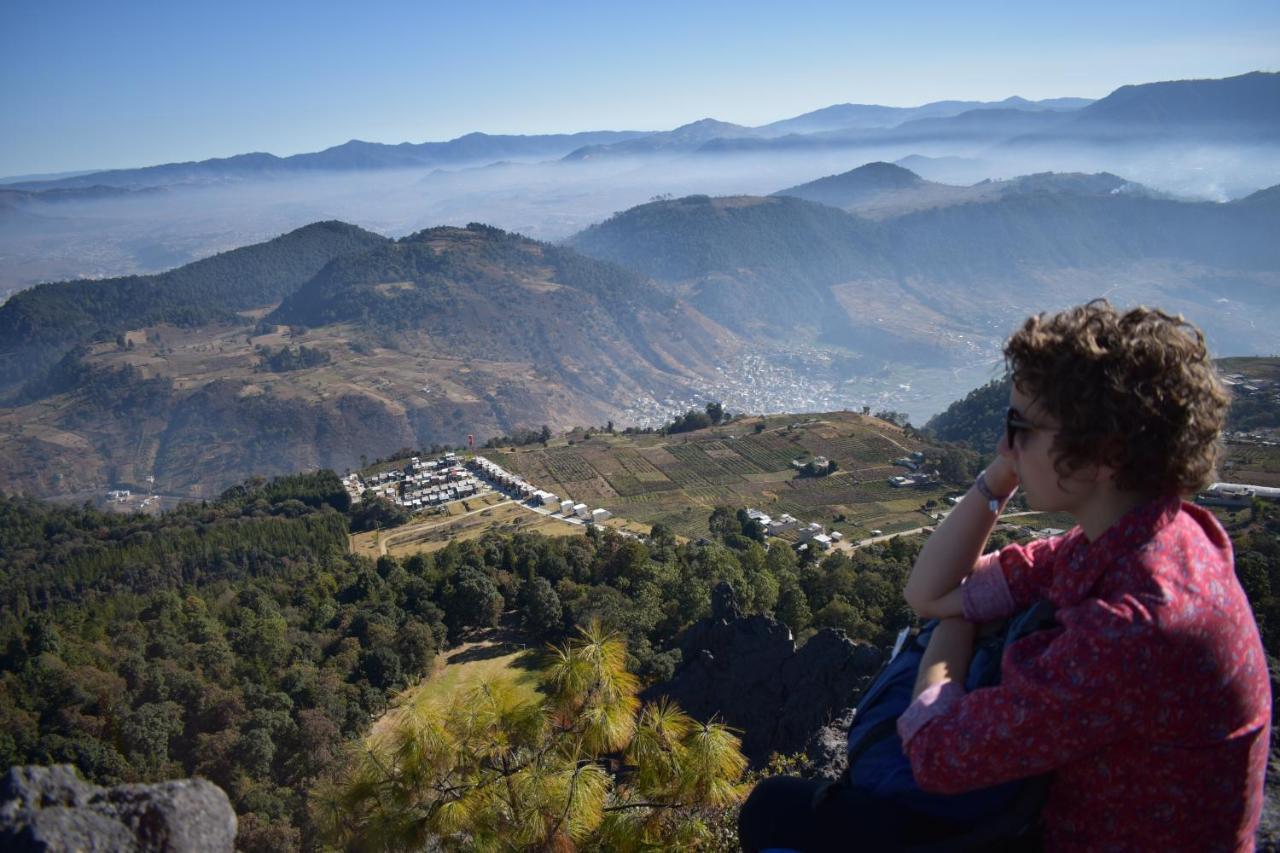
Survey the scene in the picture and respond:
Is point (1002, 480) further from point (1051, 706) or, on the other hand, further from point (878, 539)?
point (878, 539)

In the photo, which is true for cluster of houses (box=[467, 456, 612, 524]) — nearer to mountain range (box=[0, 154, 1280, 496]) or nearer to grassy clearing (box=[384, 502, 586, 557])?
grassy clearing (box=[384, 502, 586, 557])

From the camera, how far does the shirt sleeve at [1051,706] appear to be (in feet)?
5.33

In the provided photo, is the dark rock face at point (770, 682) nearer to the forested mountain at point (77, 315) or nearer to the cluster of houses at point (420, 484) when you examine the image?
the cluster of houses at point (420, 484)

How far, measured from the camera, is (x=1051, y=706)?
5.51ft

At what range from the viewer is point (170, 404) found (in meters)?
126

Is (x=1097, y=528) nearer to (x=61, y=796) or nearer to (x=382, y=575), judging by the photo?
(x=61, y=796)

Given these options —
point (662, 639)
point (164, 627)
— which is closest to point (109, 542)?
point (164, 627)

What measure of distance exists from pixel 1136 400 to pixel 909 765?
1128 millimetres

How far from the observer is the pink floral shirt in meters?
1.63

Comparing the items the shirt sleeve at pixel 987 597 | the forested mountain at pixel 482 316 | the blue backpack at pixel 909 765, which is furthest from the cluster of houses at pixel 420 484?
the forested mountain at pixel 482 316

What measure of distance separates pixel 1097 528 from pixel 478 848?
390cm

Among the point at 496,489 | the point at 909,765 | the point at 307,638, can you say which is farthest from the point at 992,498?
the point at 496,489

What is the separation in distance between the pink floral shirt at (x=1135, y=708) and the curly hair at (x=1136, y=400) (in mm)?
117

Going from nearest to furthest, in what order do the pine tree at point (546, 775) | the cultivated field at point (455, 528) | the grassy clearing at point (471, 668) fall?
the pine tree at point (546, 775), the grassy clearing at point (471, 668), the cultivated field at point (455, 528)
